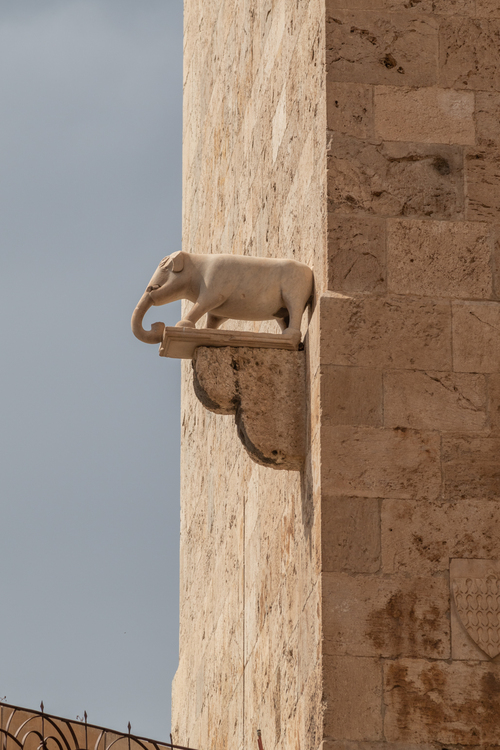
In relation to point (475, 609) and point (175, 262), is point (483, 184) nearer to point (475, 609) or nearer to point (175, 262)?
point (175, 262)

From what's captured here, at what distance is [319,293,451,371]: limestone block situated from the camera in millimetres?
6195

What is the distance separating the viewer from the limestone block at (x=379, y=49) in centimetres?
658

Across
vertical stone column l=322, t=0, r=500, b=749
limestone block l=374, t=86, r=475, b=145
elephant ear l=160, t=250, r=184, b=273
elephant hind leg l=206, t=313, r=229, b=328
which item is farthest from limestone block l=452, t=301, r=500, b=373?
elephant ear l=160, t=250, r=184, b=273

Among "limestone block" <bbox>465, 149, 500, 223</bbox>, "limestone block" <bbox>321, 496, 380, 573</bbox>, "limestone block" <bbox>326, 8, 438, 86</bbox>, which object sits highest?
"limestone block" <bbox>326, 8, 438, 86</bbox>

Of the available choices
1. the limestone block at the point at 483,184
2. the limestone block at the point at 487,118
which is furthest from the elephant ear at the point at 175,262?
the limestone block at the point at 487,118

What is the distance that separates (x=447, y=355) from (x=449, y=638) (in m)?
1.19

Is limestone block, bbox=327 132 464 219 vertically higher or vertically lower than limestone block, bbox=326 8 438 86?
lower

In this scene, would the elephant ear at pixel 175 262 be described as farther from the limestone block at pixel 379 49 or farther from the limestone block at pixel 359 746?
the limestone block at pixel 359 746

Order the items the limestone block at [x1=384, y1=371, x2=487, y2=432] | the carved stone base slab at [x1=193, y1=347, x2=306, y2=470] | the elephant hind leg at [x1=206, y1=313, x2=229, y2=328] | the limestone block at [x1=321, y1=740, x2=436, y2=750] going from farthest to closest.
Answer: the elephant hind leg at [x1=206, y1=313, x2=229, y2=328] < the carved stone base slab at [x1=193, y1=347, x2=306, y2=470] < the limestone block at [x1=384, y1=371, x2=487, y2=432] < the limestone block at [x1=321, y1=740, x2=436, y2=750]

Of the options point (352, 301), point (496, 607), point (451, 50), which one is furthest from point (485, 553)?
point (451, 50)

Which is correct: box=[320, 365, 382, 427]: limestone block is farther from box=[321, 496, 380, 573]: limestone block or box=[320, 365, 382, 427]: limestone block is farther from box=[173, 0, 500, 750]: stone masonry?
box=[321, 496, 380, 573]: limestone block

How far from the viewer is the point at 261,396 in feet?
21.1

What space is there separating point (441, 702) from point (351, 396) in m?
1.28

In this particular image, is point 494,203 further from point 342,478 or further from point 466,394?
point 342,478
